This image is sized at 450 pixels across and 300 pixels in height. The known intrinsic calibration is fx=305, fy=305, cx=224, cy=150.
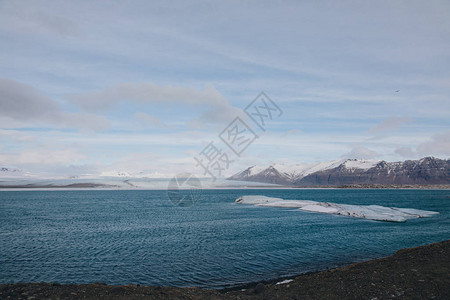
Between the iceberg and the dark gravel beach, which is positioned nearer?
the dark gravel beach

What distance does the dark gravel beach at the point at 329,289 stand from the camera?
10.0 m

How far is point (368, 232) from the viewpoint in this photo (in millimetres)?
30516

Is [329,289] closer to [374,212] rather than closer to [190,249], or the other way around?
[190,249]

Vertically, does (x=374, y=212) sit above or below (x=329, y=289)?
below

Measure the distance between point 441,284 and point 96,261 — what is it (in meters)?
18.5

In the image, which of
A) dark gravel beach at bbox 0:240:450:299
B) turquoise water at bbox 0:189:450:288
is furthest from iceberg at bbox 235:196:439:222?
dark gravel beach at bbox 0:240:450:299

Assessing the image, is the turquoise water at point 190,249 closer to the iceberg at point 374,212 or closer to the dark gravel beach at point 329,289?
the dark gravel beach at point 329,289

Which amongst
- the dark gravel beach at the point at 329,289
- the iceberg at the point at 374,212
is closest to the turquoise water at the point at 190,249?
the dark gravel beach at the point at 329,289

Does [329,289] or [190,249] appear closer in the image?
[329,289]

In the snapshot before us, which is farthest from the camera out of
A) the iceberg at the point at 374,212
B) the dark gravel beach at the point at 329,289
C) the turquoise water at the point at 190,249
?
the iceberg at the point at 374,212

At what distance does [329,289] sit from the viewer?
11.5 meters

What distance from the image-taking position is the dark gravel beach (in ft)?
32.8

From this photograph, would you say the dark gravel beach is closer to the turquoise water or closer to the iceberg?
the turquoise water

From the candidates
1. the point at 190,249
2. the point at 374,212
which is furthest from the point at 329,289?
the point at 374,212
